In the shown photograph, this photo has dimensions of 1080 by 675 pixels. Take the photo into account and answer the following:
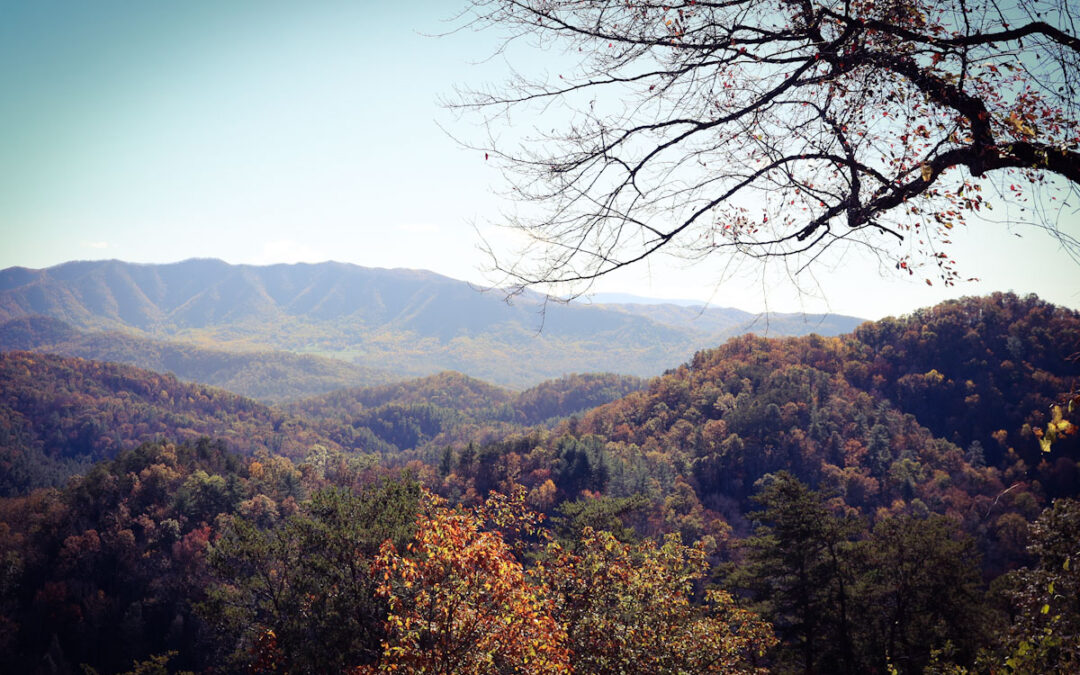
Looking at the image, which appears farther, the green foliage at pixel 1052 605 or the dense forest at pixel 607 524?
the dense forest at pixel 607 524

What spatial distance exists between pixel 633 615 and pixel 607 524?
1012 centimetres

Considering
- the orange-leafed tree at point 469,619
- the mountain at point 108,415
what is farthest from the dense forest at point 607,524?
the mountain at point 108,415

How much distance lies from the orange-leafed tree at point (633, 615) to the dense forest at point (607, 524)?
0.20 feet

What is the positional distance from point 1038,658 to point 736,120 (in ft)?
16.8

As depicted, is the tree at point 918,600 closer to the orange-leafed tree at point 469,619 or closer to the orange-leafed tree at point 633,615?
the orange-leafed tree at point 633,615

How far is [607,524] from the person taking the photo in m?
19.4

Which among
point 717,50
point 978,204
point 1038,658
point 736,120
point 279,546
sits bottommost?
point 279,546

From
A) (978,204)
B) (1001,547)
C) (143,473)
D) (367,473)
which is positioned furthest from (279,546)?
(1001,547)

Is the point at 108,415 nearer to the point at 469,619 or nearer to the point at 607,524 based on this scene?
the point at 607,524

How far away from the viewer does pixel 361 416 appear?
570ft

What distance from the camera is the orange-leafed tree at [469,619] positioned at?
693cm

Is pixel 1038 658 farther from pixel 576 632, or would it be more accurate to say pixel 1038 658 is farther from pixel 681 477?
pixel 681 477

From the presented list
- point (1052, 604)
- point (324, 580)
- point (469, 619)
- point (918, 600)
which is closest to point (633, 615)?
point (469, 619)

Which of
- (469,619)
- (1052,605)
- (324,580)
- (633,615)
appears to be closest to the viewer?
(469,619)
